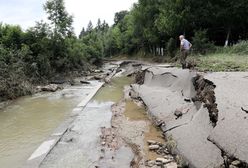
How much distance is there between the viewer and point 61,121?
913cm

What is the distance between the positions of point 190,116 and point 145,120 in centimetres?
193

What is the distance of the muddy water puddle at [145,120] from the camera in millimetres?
6398

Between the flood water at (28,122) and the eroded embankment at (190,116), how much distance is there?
301 cm

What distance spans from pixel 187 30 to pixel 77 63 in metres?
11.6

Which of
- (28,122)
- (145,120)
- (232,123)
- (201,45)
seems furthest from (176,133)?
(201,45)

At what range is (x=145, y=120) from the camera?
29.8 ft

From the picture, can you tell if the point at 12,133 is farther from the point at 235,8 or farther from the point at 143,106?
the point at 235,8

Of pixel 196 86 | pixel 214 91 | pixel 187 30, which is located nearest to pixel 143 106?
pixel 196 86

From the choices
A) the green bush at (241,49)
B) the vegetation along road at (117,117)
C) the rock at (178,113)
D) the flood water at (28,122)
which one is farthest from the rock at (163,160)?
the green bush at (241,49)

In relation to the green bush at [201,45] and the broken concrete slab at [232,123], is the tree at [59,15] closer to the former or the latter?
the green bush at [201,45]

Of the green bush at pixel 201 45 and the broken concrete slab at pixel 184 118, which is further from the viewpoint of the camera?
the green bush at pixel 201 45

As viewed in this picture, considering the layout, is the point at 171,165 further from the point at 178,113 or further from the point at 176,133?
the point at 178,113

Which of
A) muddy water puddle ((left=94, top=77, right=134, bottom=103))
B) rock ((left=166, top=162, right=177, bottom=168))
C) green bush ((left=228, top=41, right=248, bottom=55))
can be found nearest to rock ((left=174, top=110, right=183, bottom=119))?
rock ((left=166, top=162, right=177, bottom=168))

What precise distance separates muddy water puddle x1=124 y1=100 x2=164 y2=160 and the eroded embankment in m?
0.24
